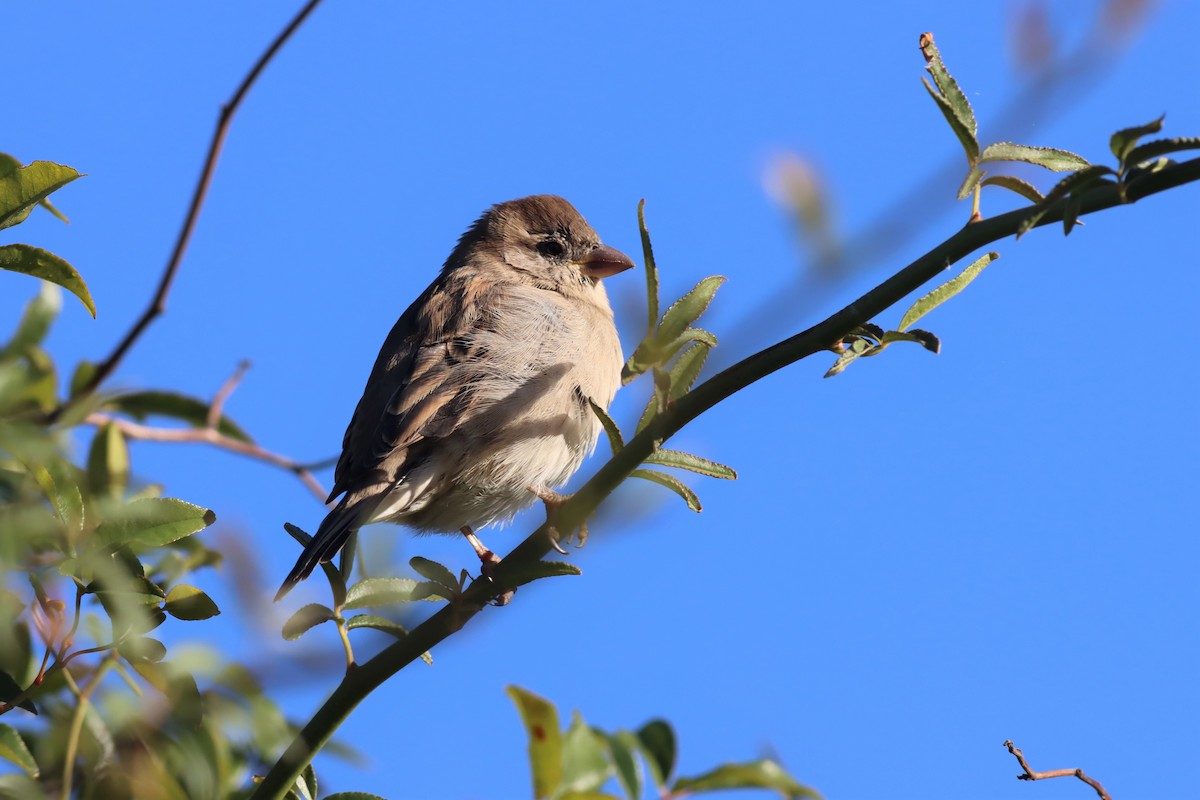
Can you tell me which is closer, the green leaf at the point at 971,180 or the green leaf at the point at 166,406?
the green leaf at the point at 971,180

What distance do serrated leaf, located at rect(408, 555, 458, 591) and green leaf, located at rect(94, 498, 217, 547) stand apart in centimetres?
51

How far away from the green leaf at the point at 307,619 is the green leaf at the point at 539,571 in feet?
1.54

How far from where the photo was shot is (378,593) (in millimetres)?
2605

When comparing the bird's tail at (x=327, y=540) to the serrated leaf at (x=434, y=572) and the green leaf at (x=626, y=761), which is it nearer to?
the serrated leaf at (x=434, y=572)

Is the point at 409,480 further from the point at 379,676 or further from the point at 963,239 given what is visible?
the point at 963,239

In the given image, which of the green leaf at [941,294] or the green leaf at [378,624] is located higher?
the green leaf at [941,294]

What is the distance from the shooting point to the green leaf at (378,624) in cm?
256

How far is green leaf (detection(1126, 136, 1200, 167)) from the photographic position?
5.09ft

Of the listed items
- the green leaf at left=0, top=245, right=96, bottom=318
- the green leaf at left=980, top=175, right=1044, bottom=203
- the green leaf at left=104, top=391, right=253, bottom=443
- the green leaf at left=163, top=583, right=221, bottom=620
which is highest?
the green leaf at left=980, top=175, right=1044, bottom=203

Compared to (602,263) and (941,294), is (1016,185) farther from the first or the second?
(602,263)

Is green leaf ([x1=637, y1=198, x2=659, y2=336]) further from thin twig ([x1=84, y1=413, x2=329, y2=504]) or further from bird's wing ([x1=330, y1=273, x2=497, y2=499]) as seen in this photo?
bird's wing ([x1=330, y1=273, x2=497, y2=499])

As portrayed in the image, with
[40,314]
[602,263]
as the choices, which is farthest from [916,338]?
[602,263]

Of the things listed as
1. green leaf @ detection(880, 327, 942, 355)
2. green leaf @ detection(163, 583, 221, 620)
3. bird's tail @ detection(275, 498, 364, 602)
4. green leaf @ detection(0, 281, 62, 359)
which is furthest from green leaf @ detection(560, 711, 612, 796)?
bird's tail @ detection(275, 498, 364, 602)

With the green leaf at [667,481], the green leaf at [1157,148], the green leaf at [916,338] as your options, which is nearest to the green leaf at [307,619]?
the green leaf at [667,481]
